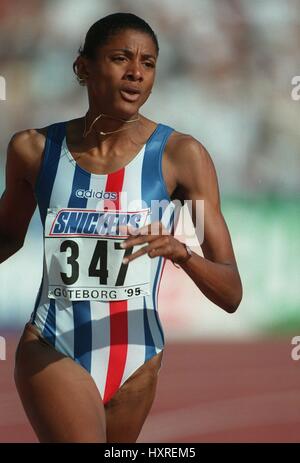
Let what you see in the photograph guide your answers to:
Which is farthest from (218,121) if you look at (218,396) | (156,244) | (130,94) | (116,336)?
(156,244)

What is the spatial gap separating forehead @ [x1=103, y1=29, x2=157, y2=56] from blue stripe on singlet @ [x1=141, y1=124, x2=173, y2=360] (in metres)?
0.29

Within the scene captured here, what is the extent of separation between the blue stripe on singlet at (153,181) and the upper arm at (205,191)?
6 cm

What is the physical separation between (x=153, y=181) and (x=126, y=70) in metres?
0.36

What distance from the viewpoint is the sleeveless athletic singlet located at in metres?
3.01

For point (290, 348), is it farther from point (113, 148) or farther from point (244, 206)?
point (113, 148)

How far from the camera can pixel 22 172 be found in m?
3.22

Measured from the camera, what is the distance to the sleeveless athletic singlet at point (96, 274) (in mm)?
Answer: 3012

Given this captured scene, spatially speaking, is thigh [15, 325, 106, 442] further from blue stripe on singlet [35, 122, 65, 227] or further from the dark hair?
the dark hair

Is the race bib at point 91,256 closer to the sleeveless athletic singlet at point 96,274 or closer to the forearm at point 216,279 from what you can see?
the sleeveless athletic singlet at point 96,274

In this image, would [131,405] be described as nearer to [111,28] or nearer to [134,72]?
[134,72]

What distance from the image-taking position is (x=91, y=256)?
2998 millimetres

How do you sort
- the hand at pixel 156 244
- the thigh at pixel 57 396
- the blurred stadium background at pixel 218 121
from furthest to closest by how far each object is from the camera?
the blurred stadium background at pixel 218 121
the thigh at pixel 57 396
the hand at pixel 156 244

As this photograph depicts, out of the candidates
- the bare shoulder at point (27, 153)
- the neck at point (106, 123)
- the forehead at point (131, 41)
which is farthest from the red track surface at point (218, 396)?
the forehead at point (131, 41)

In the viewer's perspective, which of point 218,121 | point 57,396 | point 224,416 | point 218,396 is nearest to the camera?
point 57,396
